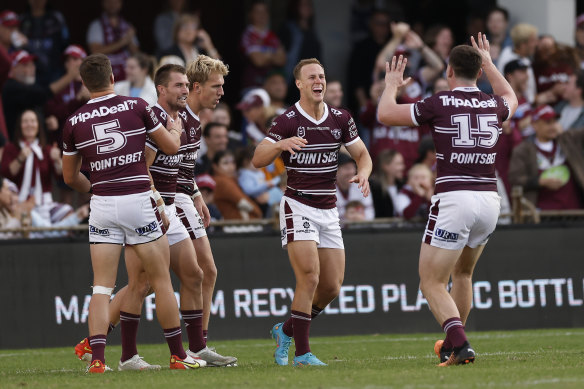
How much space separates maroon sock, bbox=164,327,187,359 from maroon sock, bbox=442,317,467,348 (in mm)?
2202

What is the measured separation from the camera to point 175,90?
32.8ft

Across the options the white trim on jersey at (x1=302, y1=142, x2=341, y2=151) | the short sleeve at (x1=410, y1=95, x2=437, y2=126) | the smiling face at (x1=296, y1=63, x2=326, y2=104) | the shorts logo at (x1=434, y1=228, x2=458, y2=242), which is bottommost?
the shorts logo at (x1=434, y1=228, x2=458, y2=242)

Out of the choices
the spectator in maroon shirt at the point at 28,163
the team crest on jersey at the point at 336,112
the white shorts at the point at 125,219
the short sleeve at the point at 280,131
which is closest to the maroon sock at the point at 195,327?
the white shorts at the point at 125,219

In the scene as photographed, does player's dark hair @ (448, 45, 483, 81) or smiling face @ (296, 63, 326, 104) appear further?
smiling face @ (296, 63, 326, 104)

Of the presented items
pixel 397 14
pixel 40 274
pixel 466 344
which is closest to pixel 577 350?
pixel 466 344

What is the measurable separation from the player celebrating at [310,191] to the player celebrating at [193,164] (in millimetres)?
698

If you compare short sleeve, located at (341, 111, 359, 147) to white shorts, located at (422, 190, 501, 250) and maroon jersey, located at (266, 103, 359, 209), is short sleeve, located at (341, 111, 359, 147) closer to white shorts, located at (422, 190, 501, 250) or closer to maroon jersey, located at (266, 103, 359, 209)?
maroon jersey, located at (266, 103, 359, 209)

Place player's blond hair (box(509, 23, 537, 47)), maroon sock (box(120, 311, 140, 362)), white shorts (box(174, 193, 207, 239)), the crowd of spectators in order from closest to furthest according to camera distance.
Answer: maroon sock (box(120, 311, 140, 362)) < white shorts (box(174, 193, 207, 239)) < the crowd of spectators < player's blond hair (box(509, 23, 537, 47))

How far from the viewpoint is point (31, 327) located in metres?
13.2

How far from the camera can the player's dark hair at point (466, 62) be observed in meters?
9.29

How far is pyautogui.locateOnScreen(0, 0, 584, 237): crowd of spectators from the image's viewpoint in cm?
1447

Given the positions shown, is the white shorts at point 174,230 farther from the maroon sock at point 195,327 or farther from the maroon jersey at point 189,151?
the maroon sock at point 195,327

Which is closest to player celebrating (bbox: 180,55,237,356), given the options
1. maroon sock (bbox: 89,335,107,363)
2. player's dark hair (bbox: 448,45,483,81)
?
maroon sock (bbox: 89,335,107,363)

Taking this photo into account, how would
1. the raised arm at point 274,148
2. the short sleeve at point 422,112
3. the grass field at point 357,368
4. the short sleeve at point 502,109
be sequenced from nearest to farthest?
the grass field at point 357,368 → the short sleeve at point 422,112 → the short sleeve at point 502,109 → the raised arm at point 274,148
